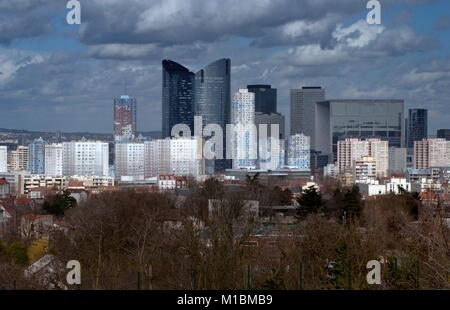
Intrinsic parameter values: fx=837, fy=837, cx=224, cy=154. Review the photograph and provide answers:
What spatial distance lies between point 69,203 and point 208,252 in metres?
14.6

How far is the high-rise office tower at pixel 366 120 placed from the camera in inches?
2825

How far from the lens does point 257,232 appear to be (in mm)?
10922

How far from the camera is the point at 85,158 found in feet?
166

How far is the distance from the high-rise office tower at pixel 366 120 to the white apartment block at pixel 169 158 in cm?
2311

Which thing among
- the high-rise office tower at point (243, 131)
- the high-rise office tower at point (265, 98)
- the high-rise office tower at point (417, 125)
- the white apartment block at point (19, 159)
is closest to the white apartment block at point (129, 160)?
Result: the white apartment block at point (19, 159)

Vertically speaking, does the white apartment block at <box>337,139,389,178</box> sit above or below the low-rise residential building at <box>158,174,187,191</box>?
above

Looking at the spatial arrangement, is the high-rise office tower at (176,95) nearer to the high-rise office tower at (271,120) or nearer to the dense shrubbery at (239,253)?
the high-rise office tower at (271,120)

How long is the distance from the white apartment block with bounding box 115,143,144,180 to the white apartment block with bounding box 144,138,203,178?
0.43 m

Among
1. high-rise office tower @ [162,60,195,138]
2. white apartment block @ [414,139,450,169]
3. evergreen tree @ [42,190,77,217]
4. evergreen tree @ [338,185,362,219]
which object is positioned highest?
high-rise office tower @ [162,60,195,138]

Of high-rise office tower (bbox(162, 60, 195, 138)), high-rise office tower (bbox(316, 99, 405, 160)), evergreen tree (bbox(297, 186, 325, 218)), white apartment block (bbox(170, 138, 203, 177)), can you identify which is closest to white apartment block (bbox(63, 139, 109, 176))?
white apartment block (bbox(170, 138, 203, 177))

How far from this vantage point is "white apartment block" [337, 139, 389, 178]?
56.2 metres

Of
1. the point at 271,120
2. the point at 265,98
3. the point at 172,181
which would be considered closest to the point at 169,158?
the point at 172,181

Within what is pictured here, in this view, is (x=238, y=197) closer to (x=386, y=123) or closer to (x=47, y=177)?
(x=47, y=177)

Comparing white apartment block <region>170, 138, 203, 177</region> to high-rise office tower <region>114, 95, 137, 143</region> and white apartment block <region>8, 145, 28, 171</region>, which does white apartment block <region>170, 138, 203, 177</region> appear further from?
high-rise office tower <region>114, 95, 137, 143</region>
